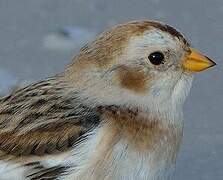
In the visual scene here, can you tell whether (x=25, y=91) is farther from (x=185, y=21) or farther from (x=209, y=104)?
(x=185, y=21)

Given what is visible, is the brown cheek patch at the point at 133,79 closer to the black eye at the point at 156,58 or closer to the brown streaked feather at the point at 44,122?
the black eye at the point at 156,58

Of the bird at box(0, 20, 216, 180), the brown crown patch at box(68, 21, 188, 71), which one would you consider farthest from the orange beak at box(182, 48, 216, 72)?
the brown crown patch at box(68, 21, 188, 71)

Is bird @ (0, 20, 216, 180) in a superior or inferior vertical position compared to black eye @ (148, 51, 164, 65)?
inferior

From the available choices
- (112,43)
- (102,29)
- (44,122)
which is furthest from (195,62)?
(102,29)

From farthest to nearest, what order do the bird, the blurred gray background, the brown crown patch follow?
the blurred gray background
the brown crown patch
the bird

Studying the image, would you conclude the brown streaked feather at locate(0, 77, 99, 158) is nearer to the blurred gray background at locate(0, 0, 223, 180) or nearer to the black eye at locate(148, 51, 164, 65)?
the black eye at locate(148, 51, 164, 65)

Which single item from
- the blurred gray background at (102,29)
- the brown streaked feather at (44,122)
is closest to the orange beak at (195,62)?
the brown streaked feather at (44,122)
